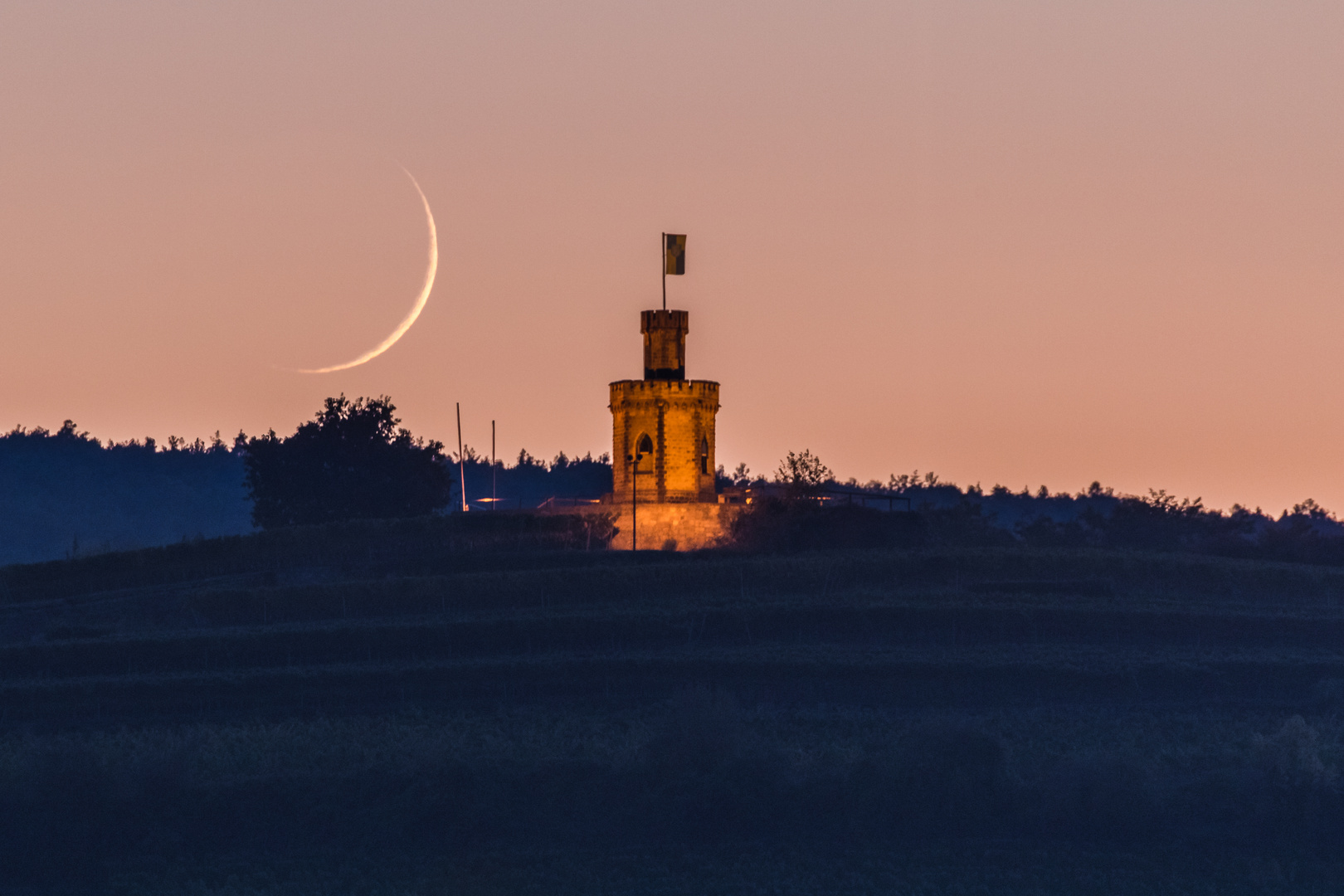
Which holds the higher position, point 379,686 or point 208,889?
point 379,686

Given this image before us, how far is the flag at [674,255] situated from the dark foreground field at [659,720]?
559 inches

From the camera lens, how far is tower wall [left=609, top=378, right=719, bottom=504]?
286 ft

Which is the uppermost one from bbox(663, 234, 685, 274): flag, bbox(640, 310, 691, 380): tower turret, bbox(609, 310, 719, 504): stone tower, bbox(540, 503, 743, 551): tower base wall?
bbox(663, 234, 685, 274): flag

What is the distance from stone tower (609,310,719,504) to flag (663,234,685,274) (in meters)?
5.03

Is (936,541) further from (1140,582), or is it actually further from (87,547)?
(87,547)

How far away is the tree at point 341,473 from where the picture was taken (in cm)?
10681

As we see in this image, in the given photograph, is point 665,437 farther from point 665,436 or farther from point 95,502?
point 95,502

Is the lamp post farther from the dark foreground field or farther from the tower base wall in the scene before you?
the dark foreground field

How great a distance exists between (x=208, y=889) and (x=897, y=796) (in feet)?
65.8

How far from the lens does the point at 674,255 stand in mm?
89875

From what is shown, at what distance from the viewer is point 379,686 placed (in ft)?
214

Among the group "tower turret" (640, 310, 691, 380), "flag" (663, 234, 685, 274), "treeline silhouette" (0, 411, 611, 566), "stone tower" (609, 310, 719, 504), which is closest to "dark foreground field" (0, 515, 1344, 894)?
"stone tower" (609, 310, 719, 504)

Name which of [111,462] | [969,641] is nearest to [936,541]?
[969,641]

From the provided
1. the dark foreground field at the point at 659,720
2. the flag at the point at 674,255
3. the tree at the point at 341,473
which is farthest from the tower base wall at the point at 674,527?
the tree at the point at 341,473
